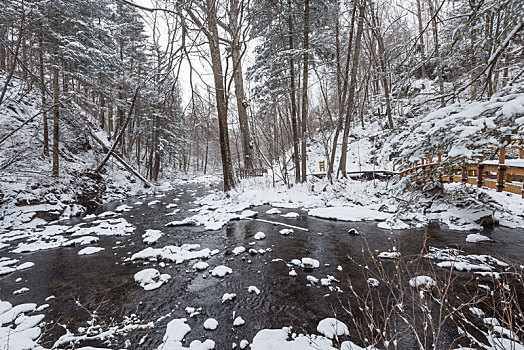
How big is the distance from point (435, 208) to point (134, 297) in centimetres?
802

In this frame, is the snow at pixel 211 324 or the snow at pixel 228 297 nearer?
the snow at pixel 211 324

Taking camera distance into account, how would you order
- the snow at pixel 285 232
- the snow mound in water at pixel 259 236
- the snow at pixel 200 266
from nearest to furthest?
the snow at pixel 200 266 < the snow mound in water at pixel 259 236 < the snow at pixel 285 232

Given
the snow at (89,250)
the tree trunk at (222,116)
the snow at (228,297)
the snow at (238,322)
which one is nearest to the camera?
the snow at (238,322)

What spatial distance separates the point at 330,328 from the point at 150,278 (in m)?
2.85

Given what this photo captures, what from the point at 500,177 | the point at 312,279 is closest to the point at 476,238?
the point at 500,177

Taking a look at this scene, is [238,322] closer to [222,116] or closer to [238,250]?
[238,250]

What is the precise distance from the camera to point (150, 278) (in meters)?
3.46

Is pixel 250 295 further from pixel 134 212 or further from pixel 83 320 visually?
pixel 134 212

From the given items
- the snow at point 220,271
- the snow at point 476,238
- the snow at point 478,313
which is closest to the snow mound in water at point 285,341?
the snow at point 220,271

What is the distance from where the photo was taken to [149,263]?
4.09 metres

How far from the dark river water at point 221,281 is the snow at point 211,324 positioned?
5cm

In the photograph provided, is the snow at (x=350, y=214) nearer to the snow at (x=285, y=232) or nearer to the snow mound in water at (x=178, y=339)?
the snow at (x=285, y=232)

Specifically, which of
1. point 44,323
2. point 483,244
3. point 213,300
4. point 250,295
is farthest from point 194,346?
point 483,244

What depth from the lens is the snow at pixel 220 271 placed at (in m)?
3.56
